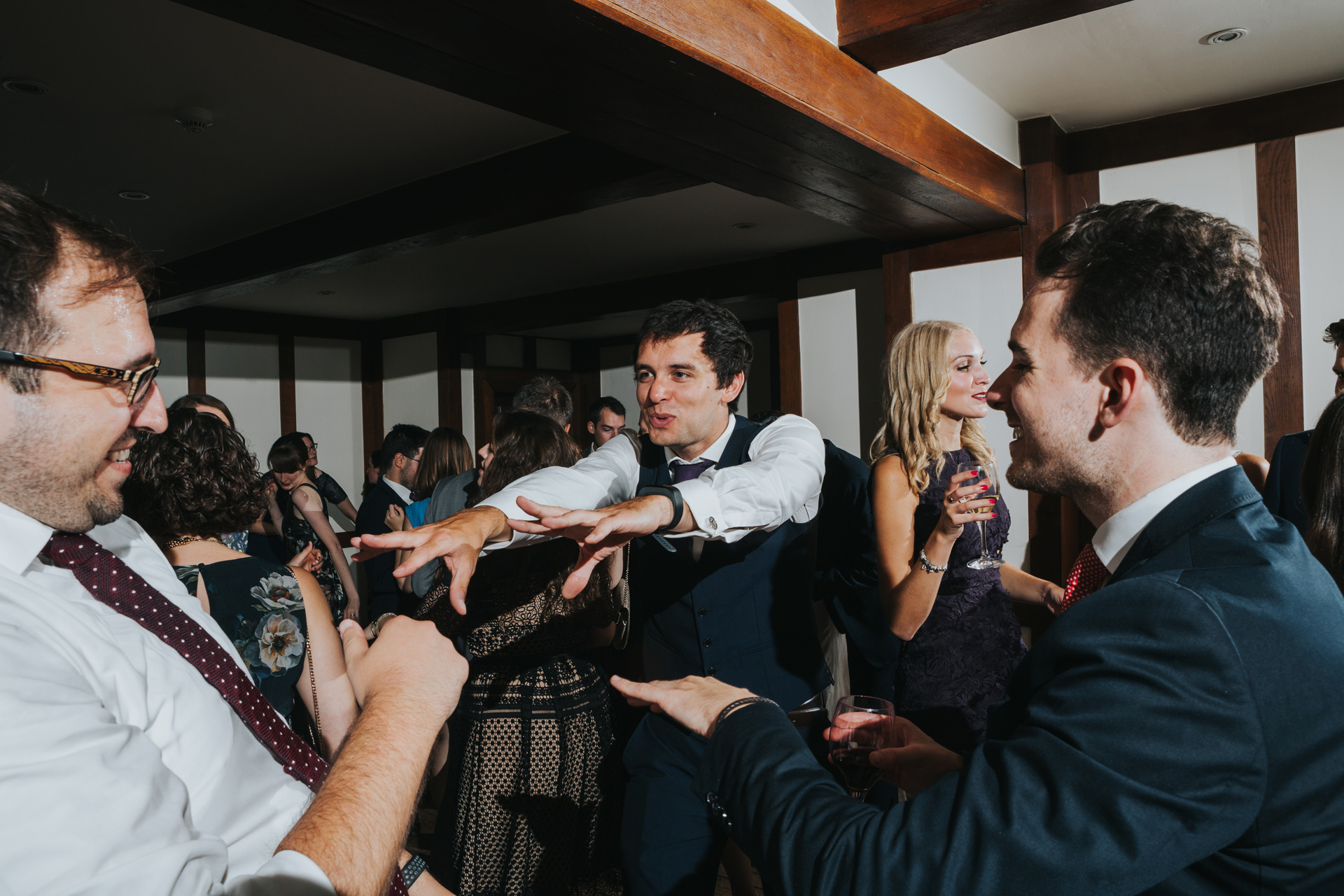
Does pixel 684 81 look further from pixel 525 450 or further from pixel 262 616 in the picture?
pixel 262 616

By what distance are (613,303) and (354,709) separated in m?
5.36

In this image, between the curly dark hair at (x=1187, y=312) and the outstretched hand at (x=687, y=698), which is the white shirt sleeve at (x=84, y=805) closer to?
the outstretched hand at (x=687, y=698)

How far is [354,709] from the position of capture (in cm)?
180

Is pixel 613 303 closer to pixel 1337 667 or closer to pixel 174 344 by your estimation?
pixel 174 344

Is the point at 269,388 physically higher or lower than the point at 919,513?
higher

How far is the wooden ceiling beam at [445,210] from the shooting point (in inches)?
136

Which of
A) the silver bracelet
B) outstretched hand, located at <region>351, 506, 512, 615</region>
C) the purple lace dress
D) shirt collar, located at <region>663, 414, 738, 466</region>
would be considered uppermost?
shirt collar, located at <region>663, 414, 738, 466</region>

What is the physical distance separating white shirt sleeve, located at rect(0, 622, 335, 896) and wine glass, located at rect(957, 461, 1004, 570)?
5.22ft

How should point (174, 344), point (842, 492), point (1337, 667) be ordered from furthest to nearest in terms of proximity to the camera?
point (174, 344) < point (842, 492) < point (1337, 667)

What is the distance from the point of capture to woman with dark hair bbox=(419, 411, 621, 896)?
2422mm

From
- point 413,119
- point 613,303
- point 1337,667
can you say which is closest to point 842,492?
point 1337,667

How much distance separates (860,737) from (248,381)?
8044 mm

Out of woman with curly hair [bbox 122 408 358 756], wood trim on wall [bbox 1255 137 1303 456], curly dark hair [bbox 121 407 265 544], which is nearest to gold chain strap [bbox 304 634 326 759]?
woman with curly hair [bbox 122 408 358 756]

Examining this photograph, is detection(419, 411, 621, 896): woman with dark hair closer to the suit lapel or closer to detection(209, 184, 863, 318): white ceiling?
the suit lapel
